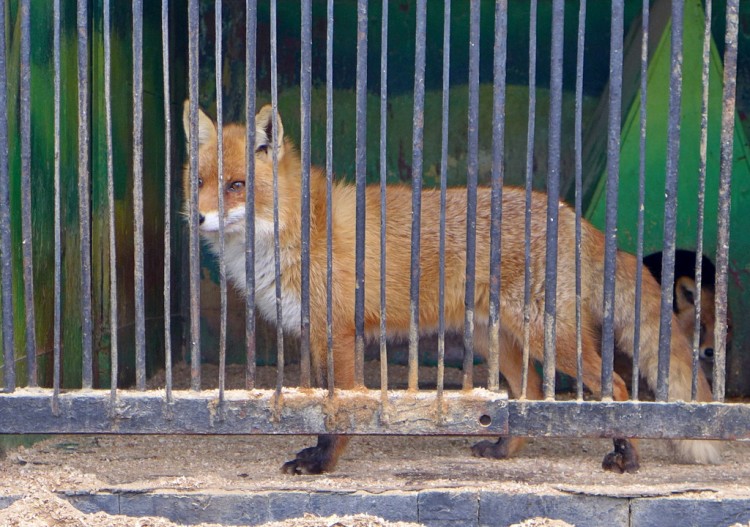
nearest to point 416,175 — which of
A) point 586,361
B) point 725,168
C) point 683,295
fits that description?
point 725,168

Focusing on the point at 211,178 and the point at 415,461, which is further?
the point at 211,178

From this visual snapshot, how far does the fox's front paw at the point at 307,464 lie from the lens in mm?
4355

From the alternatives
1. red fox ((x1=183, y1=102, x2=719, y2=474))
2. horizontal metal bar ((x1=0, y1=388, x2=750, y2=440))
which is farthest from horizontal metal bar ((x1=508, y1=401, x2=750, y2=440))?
red fox ((x1=183, y1=102, x2=719, y2=474))

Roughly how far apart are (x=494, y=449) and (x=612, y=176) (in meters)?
1.84

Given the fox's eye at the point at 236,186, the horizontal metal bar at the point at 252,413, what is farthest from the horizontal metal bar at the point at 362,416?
the fox's eye at the point at 236,186

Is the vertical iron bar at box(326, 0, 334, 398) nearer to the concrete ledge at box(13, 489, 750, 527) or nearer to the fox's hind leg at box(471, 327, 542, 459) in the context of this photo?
the concrete ledge at box(13, 489, 750, 527)

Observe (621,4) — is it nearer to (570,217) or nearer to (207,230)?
(570,217)

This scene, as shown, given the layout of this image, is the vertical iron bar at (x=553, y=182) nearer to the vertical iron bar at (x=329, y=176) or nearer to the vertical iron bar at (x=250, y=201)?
the vertical iron bar at (x=329, y=176)

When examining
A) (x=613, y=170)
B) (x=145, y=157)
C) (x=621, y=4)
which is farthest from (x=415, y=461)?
(x=145, y=157)

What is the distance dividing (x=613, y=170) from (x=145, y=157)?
3708mm

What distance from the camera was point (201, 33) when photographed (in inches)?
274

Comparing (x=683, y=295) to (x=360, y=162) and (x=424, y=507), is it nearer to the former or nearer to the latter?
(x=424, y=507)

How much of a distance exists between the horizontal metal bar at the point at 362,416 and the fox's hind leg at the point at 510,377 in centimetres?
111

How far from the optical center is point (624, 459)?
14.6ft
